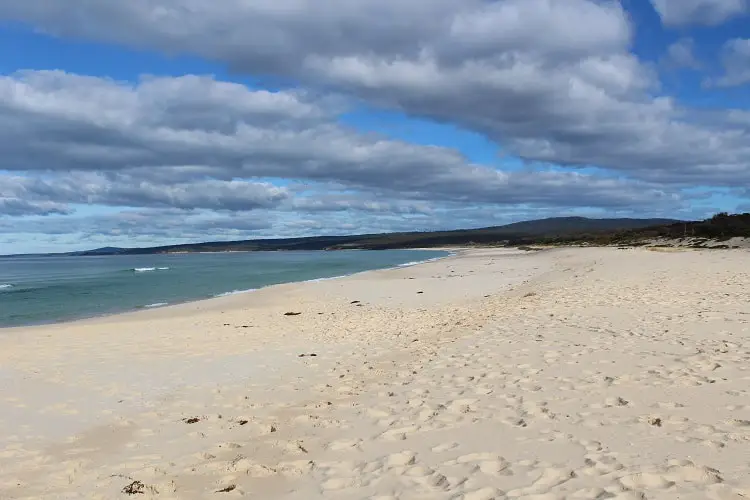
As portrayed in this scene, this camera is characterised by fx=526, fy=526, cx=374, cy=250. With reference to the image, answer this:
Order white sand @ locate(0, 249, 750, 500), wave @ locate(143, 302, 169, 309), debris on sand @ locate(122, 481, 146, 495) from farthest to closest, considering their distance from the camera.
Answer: wave @ locate(143, 302, 169, 309)
debris on sand @ locate(122, 481, 146, 495)
white sand @ locate(0, 249, 750, 500)

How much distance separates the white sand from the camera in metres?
5.07

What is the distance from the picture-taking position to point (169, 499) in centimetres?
523

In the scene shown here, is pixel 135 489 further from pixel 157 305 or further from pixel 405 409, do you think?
pixel 157 305

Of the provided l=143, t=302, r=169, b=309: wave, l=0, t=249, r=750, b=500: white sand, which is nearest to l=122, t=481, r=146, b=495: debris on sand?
l=0, t=249, r=750, b=500: white sand

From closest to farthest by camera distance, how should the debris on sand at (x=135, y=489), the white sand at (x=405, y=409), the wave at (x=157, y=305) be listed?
the white sand at (x=405, y=409) → the debris on sand at (x=135, y=489) → the wave at (x=157, y=305)

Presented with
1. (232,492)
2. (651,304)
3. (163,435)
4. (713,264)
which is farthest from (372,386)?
(713,264)

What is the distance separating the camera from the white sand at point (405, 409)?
507cm

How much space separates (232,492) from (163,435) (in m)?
2.48

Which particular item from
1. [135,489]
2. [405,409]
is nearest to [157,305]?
[405,409]

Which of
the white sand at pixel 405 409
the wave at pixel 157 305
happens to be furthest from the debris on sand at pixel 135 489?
the wave at pixel 157 305

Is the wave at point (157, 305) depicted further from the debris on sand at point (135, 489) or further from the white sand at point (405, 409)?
the debris on sand at point (135, 489)

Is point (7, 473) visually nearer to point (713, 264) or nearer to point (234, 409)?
point (234, 409)

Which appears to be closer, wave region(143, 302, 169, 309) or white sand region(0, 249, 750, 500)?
white sand region(0, 249, 750, 500)

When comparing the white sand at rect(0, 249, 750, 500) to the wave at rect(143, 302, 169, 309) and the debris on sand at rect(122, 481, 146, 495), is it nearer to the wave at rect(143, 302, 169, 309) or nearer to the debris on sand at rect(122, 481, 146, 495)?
the debris on sand at rect(122, 481, 146, 495)
